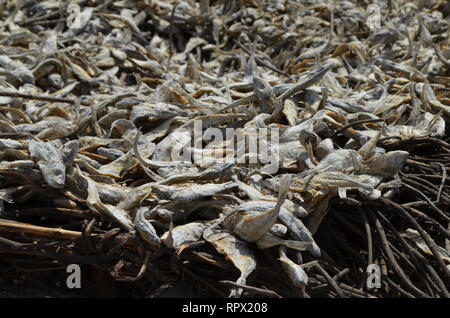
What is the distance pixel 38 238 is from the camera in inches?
46.7

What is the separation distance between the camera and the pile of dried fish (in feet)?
3.71

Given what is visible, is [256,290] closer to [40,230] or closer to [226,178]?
[226,178]

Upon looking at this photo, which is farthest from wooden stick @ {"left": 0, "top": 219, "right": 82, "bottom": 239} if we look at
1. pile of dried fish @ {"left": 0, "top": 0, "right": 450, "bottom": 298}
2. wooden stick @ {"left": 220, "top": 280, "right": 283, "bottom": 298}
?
wooden stick @ {"left": 220, "top": 280, "right": 283, "bottom": 298}

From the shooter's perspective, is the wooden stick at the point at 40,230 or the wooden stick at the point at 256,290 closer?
the wooden stick at the point at 256,290

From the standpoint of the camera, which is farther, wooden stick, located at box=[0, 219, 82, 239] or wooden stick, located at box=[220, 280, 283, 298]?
wooden stick, located at box=[0, 219, 82, 239]

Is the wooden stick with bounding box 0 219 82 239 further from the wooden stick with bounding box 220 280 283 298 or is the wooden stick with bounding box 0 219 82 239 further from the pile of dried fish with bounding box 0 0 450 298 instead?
the wooden stick with bounding box 220 280 283 298

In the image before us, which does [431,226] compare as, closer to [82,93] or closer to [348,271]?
[348,271]

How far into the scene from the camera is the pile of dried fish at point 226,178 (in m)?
1.13

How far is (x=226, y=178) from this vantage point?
1.26 metres

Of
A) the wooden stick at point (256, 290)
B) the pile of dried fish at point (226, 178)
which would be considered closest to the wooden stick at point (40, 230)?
the pile of dried fish at point (226, 178)

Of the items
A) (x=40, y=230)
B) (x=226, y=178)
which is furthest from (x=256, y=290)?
(x=40, y=230)

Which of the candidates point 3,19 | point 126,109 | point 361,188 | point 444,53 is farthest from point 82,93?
point 444,53

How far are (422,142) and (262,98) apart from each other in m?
0.40

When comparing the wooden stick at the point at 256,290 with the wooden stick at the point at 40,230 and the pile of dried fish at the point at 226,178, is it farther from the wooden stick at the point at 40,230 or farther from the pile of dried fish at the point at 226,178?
the wooden stick at the point at 40,230
